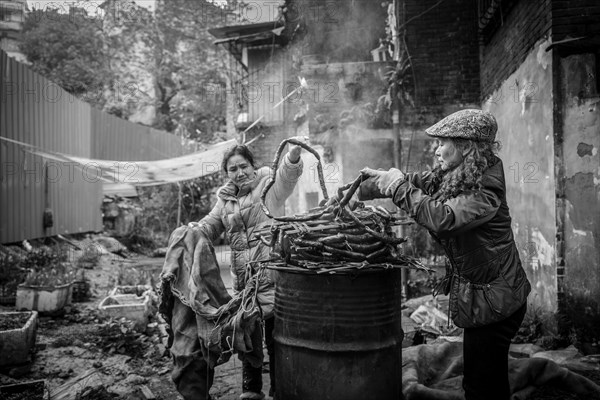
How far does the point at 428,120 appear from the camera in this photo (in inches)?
330

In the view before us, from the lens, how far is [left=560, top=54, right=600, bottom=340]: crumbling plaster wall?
448 cm

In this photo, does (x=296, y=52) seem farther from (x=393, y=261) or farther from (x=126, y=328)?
(x=393, y=261)

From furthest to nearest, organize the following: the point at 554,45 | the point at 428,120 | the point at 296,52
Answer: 1. the point at 296,52
2. the point at 428,120
3. the point at 554,45

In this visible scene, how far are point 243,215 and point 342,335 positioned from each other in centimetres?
145

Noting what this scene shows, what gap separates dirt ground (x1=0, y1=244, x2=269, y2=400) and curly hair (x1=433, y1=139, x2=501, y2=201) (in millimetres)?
2713

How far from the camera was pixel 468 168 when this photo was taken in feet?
7.89

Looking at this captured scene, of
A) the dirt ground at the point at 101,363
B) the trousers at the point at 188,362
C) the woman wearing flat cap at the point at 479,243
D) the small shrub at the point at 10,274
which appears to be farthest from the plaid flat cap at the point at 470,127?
the small shrub at the point at 10,274

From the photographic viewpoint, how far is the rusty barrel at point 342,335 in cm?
264

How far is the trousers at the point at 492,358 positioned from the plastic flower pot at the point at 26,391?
3.16m

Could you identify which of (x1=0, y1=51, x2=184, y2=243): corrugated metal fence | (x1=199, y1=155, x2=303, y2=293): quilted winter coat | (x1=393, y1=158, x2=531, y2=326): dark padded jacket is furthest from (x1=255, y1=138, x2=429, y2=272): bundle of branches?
(x1=0, y1=51, x2=184, y2=243): corrugated metal fence

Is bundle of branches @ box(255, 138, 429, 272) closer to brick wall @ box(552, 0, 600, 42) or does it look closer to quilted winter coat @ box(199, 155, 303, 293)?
quilted winter coat @ box(199, 155, 303, 293)

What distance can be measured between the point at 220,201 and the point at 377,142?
5.25 m

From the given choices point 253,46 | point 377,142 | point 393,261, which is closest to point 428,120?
point 377,142

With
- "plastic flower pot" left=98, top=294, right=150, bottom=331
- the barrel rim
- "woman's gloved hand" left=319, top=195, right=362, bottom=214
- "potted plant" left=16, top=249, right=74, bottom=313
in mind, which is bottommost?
"plastic flower pot" left=98, top=294, right=150, bottom=331
